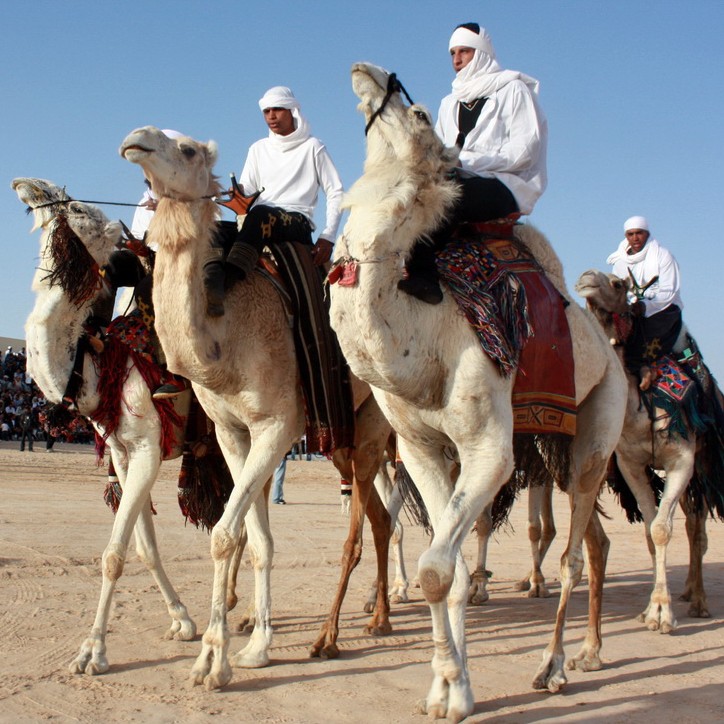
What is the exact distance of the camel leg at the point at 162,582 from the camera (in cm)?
678

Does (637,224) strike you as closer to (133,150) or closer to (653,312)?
(653,312)

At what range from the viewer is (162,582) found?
272 inches

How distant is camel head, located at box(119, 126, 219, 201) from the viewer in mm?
5605

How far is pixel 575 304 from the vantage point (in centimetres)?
605

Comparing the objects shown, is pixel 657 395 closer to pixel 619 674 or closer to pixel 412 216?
pixel 619 674

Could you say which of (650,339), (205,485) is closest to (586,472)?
(650,339)

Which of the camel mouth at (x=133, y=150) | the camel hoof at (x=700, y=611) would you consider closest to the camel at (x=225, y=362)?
the camel mouth at (x=133, y=150)

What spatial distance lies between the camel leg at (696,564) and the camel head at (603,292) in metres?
2.03

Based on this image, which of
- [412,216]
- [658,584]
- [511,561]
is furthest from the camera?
[511,561]

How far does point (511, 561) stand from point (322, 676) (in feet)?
20.9

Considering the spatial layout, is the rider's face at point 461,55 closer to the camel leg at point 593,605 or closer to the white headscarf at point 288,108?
the white headscarf at point 288,108

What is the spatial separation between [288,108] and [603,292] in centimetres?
320

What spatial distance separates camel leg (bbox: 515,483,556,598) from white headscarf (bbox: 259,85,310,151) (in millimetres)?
3990

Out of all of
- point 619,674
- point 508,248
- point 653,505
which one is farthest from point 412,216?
point 653,505
